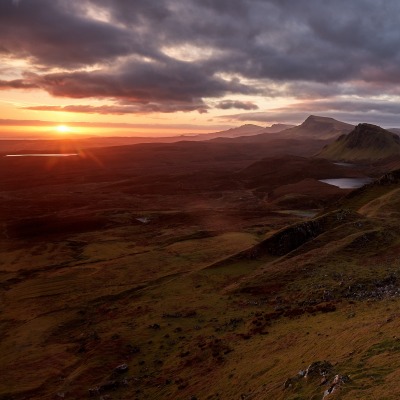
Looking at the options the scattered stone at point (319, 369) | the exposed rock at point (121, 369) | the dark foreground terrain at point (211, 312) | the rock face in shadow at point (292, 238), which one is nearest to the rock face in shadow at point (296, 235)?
the rock face in shadow at point (292, 238)

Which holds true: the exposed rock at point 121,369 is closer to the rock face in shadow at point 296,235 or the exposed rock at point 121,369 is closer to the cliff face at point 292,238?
the cliff face at point 292,238

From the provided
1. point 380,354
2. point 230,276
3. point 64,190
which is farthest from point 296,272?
point 64,190

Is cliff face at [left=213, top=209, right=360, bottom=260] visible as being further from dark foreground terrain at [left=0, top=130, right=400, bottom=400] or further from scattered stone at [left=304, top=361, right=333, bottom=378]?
scattered stone at [left=304, top=361, right=333, bottom=378]

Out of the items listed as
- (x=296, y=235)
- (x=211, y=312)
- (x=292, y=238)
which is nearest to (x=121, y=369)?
(x=211, y=312)

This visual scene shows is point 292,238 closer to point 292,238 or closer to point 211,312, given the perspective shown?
point 292,238

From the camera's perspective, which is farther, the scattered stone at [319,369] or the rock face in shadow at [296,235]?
the rock face in shadow at [296,235]

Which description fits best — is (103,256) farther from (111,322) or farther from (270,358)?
(270,358)

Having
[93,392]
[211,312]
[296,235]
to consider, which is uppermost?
[296,235]

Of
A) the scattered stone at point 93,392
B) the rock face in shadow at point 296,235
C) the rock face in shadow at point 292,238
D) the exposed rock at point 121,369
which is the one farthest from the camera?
the rock face in shadow at point 296,235

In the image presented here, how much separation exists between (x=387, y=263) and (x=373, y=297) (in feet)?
36.6

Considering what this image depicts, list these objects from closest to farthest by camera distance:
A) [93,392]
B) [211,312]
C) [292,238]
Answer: [93,392]
[211,312]
[292,238]

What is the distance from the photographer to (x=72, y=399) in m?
29.0

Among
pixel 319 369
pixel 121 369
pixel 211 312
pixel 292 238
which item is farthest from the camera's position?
pixel 292 238

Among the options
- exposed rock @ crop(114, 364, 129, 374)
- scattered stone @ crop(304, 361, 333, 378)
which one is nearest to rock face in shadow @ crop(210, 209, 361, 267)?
exposed rock @ crop(114, 364, 129, 374)
